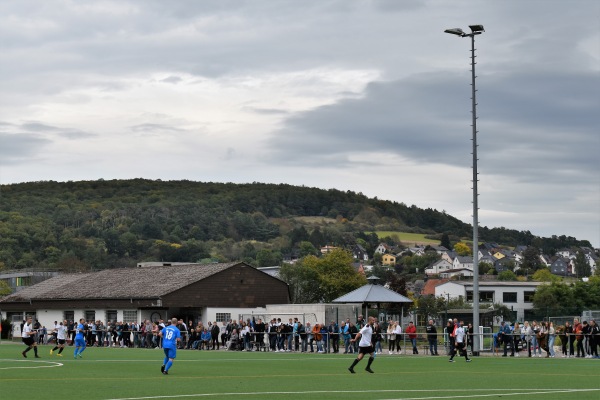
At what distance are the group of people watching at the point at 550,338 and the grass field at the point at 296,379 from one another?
4.12m

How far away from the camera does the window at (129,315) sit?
7400 centimetres

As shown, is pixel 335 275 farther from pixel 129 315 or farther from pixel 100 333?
pixel 100 333

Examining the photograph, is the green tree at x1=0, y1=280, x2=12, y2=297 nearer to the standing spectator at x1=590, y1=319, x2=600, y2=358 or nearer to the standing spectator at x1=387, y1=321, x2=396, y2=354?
the standing spectator at x1=387, y1=321, x2=396, y2=354

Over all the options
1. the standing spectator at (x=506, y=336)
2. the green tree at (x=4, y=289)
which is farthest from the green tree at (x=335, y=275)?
the standing spectator at (x=506, y=336)

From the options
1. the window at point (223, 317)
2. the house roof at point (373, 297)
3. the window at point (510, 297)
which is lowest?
the window at point (223, 317)

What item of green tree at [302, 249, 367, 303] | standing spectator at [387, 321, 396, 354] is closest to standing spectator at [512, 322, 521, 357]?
standing spectator at [387, 321, 396, 354]

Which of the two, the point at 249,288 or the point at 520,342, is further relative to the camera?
the point at 249,288

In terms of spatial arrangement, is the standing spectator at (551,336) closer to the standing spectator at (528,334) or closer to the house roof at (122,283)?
the standing spectator at (528,334)

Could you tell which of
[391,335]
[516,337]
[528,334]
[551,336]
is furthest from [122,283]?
[551,336]

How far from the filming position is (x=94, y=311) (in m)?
77.4

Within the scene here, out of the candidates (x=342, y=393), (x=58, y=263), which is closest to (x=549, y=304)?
(x=58, y=263)

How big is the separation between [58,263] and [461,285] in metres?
59.9

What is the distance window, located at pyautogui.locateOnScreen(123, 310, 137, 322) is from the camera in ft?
243

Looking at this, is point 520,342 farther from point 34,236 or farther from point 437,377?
point 34,236
